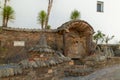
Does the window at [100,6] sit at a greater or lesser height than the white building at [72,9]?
greater

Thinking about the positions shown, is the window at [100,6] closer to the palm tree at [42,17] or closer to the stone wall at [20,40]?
the palm tree at [42,17]

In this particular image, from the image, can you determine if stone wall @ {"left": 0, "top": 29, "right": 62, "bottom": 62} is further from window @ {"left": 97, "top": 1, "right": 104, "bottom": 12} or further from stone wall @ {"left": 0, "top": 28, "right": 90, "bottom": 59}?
window @ {"left": 97, "top": 1, "right": 104, "bottom": 12}

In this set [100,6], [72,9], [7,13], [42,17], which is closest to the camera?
[7,13]

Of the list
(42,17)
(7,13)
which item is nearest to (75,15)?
(42,17)

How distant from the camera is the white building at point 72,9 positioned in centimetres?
1419

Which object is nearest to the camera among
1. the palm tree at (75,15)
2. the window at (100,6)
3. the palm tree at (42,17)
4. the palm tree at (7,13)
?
the palm tree at (7,13)

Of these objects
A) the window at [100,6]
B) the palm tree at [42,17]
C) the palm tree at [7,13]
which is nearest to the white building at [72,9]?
the window at [100,6]

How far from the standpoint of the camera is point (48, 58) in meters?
7.68

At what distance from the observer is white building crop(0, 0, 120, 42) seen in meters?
14.2

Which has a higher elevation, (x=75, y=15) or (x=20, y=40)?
(x=75, y=15)

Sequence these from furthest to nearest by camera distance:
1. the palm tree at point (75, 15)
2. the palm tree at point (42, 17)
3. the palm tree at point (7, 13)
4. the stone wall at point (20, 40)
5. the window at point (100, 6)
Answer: the window at point (100, 6) < the palm tree at point (75, 15) < the palm tree at point (42, 17) < the palm tree at point (7, 13) < the stone wall at point (20, 40)

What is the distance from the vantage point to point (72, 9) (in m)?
15.9

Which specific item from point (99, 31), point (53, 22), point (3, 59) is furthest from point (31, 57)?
point (99, 31)

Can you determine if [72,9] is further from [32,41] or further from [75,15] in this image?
[32,41]
